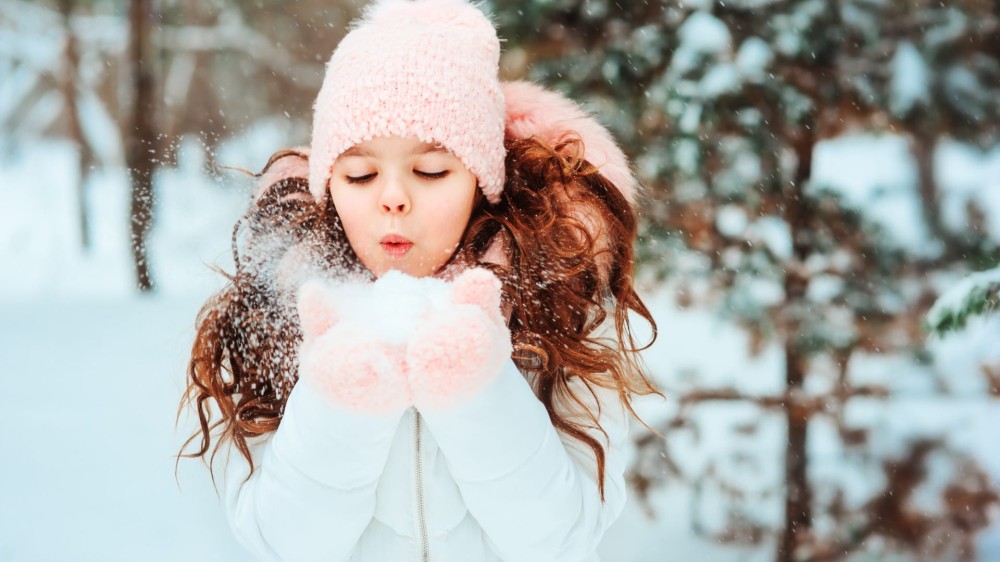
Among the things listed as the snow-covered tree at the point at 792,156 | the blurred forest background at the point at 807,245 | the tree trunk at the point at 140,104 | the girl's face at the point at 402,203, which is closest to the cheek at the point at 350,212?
the girl's face at the point at 402,203

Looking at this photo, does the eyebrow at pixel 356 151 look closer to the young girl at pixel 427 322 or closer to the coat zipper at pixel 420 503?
the young girl at pixel 427 322

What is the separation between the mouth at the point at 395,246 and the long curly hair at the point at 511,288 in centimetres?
Answer: 10

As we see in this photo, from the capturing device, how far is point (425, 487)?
1245mm

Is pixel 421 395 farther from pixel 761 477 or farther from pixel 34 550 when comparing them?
A: pixel 761 477

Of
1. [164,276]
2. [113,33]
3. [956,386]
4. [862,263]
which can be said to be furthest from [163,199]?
[956,386]

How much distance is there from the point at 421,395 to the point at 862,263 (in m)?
2.63

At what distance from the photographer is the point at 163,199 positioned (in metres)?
5.32

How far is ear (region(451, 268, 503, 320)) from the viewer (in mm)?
1043

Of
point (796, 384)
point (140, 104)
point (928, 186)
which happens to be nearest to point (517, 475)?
point (796, 384)

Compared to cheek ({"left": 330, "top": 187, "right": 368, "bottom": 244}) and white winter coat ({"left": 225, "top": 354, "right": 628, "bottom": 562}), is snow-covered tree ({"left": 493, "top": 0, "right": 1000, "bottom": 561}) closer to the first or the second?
cheek ({"left": 330, "top": 187, "right": 368, "bottom": 244})

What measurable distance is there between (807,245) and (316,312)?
2559mm

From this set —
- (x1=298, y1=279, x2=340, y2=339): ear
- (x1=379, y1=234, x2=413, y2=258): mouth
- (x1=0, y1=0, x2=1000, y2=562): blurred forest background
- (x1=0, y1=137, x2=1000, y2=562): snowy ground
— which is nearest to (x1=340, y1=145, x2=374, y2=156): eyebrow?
(x1=379, y1=234, x2=413, y2=258): mouth

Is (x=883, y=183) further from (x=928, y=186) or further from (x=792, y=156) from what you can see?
(x=792, y=156)

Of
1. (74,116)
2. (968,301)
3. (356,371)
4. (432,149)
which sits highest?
(432,149)
